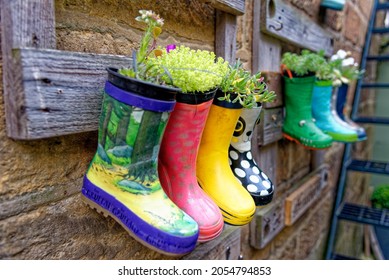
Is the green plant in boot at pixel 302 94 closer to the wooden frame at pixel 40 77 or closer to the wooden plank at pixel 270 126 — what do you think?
the wooden plank at pixel 270 126

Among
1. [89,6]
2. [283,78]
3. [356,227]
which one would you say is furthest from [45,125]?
[356,227]

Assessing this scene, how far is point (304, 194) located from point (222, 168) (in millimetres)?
1139

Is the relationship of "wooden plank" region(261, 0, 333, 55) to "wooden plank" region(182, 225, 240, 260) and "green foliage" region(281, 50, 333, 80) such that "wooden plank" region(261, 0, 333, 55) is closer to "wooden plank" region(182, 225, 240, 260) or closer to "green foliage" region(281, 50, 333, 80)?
"green foliage" region(281, 50, 333, 80)

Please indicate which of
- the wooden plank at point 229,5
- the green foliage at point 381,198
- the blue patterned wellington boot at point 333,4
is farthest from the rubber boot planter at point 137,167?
the green foliage at point 381,198

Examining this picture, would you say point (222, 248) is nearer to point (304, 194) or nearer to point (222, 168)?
point (222, 168)

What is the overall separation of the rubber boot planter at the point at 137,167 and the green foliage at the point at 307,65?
855 mm

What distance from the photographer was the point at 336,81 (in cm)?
147

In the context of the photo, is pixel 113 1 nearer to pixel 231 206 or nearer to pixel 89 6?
pixel 89 6

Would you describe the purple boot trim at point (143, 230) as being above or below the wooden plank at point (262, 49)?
below

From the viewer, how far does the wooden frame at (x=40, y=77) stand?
567 millimetres

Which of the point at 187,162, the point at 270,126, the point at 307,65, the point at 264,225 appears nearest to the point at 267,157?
the point at 270,126

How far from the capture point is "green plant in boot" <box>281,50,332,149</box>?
1347 mm

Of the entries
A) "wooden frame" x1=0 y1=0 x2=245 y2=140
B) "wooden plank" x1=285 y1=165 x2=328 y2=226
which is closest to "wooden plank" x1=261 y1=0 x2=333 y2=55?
"wooden plank" x1=285 y1=165 x2=328 y2=226

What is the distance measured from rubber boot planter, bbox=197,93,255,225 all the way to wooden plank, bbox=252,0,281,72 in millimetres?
579
